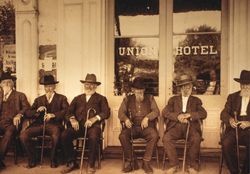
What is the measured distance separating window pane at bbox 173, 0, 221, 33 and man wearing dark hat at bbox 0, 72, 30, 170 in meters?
2.76

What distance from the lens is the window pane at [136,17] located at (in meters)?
6.48

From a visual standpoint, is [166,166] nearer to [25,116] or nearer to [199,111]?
[199,111]

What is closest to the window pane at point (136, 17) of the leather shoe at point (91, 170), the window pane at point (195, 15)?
the window pane at point (195, 15)

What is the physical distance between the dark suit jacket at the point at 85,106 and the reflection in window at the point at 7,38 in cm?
156

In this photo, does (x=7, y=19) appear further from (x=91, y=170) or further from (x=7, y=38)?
(x=91, y=170)

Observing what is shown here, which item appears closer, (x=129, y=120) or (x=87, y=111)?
(x=129, y=120)

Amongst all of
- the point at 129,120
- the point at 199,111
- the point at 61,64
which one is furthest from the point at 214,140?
the point at 61,64

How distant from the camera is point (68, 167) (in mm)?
5602

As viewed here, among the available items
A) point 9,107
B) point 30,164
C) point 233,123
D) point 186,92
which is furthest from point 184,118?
point 9,107

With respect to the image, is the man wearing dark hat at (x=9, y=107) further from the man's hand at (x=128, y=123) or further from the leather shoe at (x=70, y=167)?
the man's hand at (x=128, y=123)

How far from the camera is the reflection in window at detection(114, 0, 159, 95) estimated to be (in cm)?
650

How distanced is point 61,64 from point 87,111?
1.04m

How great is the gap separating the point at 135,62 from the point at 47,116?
175 cm

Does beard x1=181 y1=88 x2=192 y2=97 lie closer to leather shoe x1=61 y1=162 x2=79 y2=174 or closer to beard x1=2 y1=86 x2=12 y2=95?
leather shoe x1=61 y1=162 x2=79 y2=174
